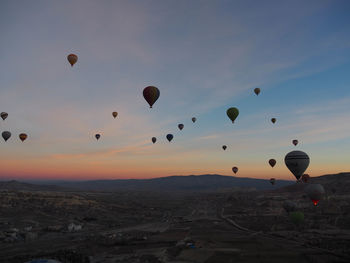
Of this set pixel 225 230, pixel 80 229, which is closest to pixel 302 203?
pixel 225 230

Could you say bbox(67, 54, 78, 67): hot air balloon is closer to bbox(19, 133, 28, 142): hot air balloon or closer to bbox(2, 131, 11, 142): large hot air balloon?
bbox(2, 131, 11, 142): large hot air balloon

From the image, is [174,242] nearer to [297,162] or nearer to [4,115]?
[297,162]

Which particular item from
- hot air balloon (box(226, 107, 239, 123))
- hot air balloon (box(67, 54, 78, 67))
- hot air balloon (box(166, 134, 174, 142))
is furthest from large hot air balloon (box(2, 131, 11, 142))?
hot air balloon (box(226, 107, 239, 123))

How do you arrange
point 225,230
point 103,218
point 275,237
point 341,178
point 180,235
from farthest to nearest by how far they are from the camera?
point 341,178 < point 103,218 < point 225,230 < point 180,235 < point 275,237

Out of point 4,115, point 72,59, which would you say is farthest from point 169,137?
point 4,115

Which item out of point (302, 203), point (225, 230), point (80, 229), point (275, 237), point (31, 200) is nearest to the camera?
point (275, 237)

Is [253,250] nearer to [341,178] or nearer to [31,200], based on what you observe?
[31,200]

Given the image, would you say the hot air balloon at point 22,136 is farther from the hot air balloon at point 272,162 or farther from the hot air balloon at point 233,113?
the hot air balloon at point 272,162
